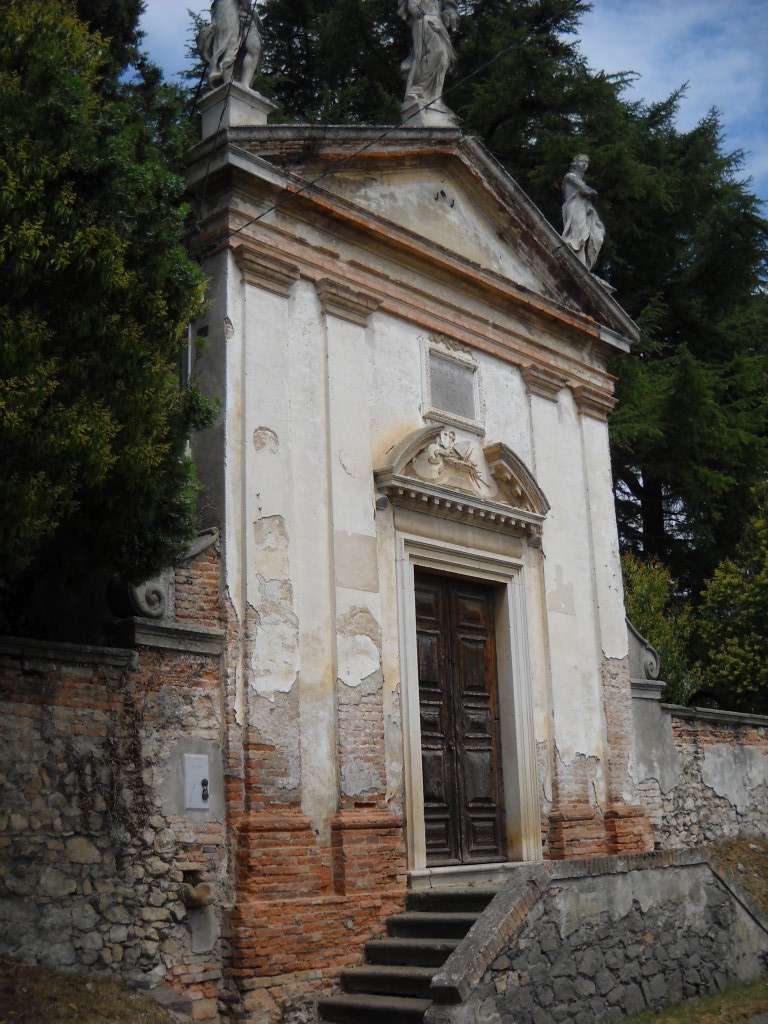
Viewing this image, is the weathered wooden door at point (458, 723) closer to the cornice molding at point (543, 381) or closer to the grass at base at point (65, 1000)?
the cornice molding at point (543, 381)

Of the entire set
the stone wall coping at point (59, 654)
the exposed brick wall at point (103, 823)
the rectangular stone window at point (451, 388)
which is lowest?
the exposed brick wall at point (103, 823)

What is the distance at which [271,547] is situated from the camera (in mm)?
9375

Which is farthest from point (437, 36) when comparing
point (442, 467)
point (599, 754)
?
point (599, 754)

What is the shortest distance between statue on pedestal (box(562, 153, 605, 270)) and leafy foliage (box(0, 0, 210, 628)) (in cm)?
743

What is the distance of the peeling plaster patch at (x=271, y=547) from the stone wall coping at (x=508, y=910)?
2.85 metres

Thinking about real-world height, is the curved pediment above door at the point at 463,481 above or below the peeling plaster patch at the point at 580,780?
above

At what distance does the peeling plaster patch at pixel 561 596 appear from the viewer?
39.5 ft

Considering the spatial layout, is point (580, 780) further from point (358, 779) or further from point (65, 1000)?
point (65, 1000)

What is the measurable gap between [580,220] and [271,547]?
264 inches

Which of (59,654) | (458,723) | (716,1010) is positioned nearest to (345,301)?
(458,723)

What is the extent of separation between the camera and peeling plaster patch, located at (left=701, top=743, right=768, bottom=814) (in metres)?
13.9

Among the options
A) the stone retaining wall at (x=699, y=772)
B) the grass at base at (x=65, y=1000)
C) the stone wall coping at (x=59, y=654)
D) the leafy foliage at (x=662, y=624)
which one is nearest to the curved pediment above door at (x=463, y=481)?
the stone retaining wall at (x=699, y=772)

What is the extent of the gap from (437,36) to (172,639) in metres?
7.07

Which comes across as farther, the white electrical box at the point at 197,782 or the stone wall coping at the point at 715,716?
the stone wall coping at the point at 715,716
